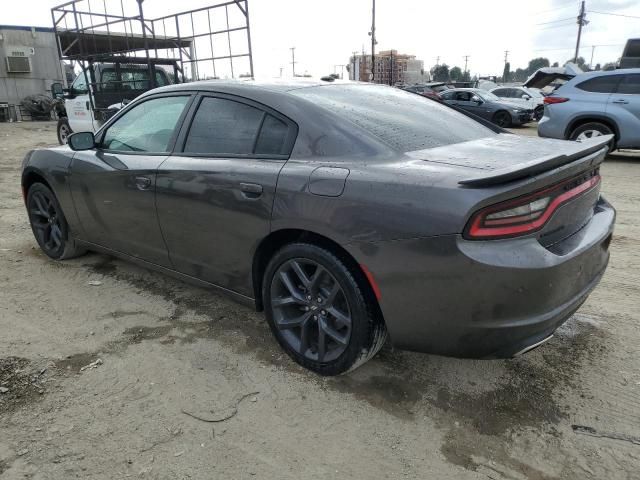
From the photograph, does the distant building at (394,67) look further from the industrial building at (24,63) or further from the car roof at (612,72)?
the car roof at (612,72)

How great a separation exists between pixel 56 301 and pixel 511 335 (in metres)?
3.22

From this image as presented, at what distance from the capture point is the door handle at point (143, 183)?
3.21m

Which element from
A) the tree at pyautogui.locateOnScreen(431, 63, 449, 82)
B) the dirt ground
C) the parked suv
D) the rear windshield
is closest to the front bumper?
the dirt ground

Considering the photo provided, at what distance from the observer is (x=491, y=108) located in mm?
17281

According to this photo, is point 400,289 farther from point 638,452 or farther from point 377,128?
point 638,452

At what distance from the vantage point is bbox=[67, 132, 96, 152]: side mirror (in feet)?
12.2

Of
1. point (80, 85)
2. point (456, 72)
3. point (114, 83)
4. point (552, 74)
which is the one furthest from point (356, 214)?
point (456, 72)

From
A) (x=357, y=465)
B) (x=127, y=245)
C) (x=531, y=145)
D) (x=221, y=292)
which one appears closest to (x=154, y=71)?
(x=127, y=245)

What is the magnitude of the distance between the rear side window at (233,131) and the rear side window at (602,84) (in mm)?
8603

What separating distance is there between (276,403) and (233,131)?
157 cm

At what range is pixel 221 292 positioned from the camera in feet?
10.0

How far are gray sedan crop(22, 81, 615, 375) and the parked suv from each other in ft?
23.0

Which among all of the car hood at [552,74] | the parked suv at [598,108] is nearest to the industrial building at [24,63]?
the car hood at [552,74]

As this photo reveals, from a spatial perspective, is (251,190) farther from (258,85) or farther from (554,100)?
(554,100)
